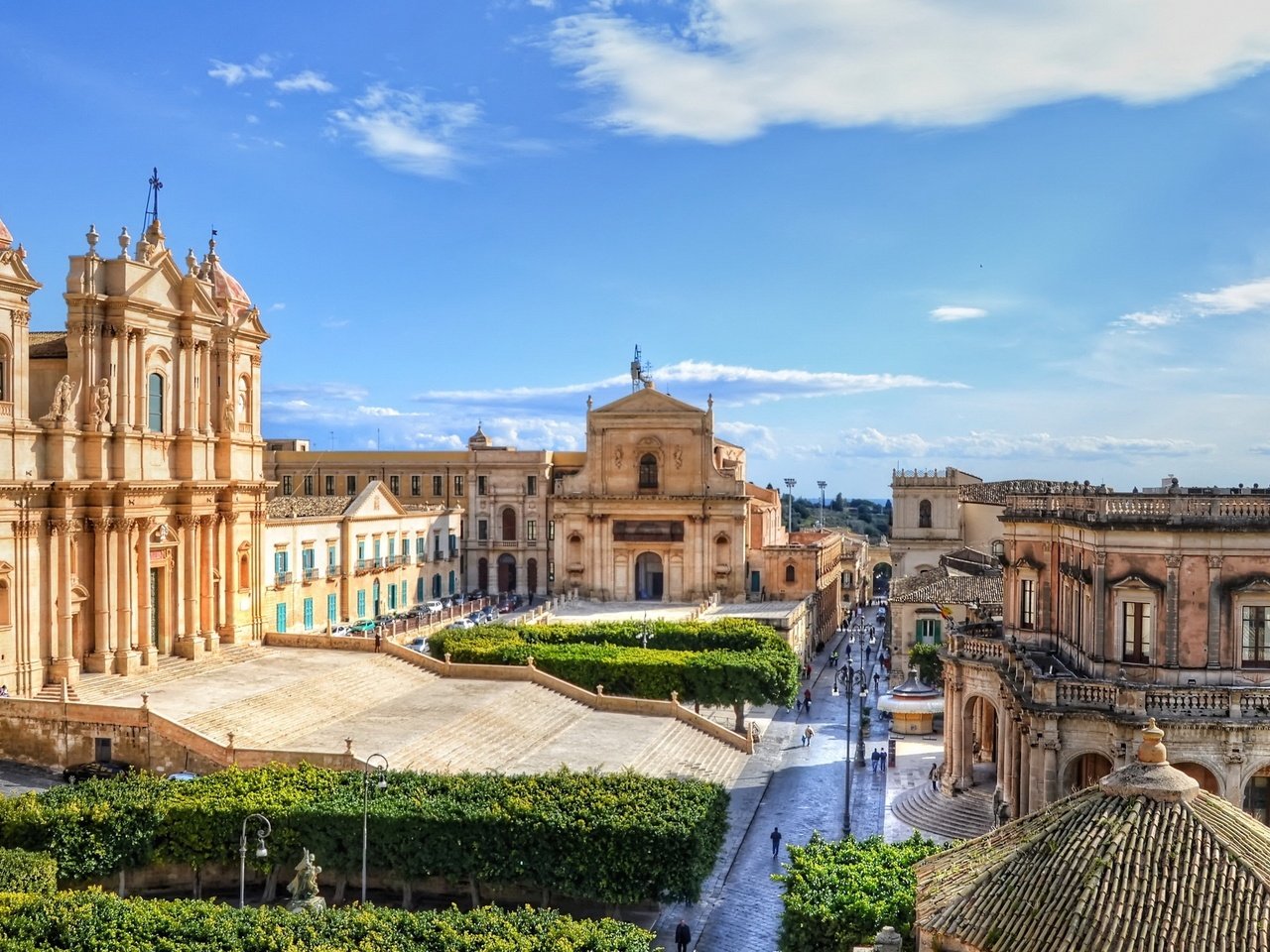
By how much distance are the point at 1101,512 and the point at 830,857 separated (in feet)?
42.9

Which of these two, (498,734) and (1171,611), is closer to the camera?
(1171,611)

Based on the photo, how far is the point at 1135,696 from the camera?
91.8 ft

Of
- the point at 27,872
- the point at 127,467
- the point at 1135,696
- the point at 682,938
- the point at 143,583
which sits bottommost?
the point at 682,938

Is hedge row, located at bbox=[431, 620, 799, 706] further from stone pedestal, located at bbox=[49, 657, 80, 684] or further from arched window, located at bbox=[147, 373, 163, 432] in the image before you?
stone pedestal, located at bbox=[49, 657, 80, 684]

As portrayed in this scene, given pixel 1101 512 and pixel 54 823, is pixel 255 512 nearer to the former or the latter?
pixel 54 823

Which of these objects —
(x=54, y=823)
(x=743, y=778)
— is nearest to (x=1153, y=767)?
(x=54, y=823)

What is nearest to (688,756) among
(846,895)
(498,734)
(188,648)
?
(498,734)

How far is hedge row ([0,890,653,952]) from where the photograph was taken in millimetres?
19328

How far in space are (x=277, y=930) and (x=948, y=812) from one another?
21.5 metres

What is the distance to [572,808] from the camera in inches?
1049

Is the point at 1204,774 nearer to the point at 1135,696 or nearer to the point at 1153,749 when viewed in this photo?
the point at 1135,696

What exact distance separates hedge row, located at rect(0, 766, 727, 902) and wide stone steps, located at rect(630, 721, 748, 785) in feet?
31.2

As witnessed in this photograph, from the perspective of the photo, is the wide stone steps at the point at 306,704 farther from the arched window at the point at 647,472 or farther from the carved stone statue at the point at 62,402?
the arched window at the point at 647,472

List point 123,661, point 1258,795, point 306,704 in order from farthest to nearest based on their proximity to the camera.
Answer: point 123,661 → point 306,704 → point 1258,795
